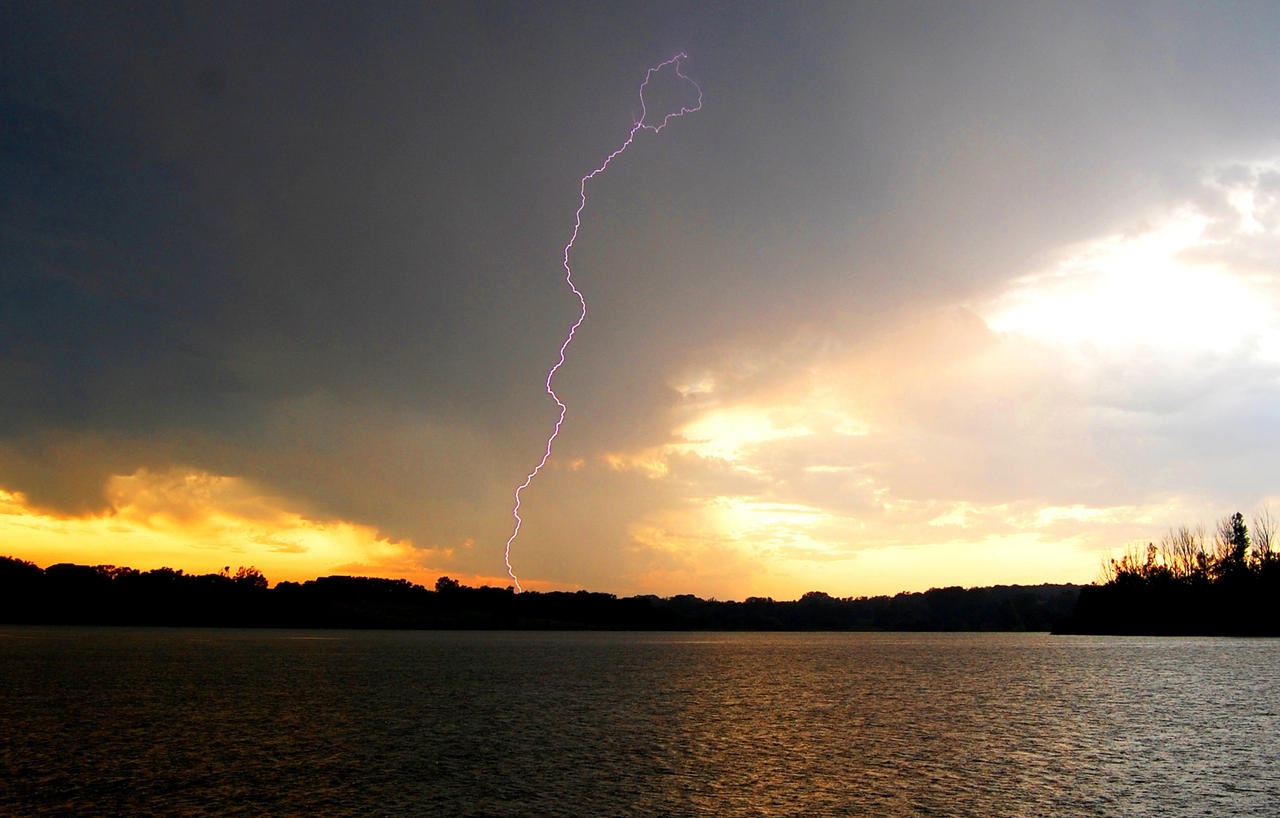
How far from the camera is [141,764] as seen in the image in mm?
27578

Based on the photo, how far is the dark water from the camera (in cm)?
2283

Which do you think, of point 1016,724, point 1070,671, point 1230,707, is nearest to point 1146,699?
point 1230,707

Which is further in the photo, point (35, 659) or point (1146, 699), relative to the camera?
point (35, 659)

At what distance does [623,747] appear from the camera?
32750mm

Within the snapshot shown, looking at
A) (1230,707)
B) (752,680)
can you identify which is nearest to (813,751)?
(1230,707)

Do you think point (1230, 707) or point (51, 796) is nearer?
point (51, 796)

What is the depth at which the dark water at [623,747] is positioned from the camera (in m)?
22.8

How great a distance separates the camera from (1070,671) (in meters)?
87.3

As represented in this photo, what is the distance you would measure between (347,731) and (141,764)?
9.80m

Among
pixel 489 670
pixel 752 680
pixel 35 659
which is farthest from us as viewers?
pixel 35 659

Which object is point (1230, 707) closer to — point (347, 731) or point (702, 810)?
point (702, 810)

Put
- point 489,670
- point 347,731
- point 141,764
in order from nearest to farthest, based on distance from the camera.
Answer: point 141,764
point 347,731
point 489,670

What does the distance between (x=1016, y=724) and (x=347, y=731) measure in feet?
102

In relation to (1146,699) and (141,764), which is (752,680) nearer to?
(1146,699)
